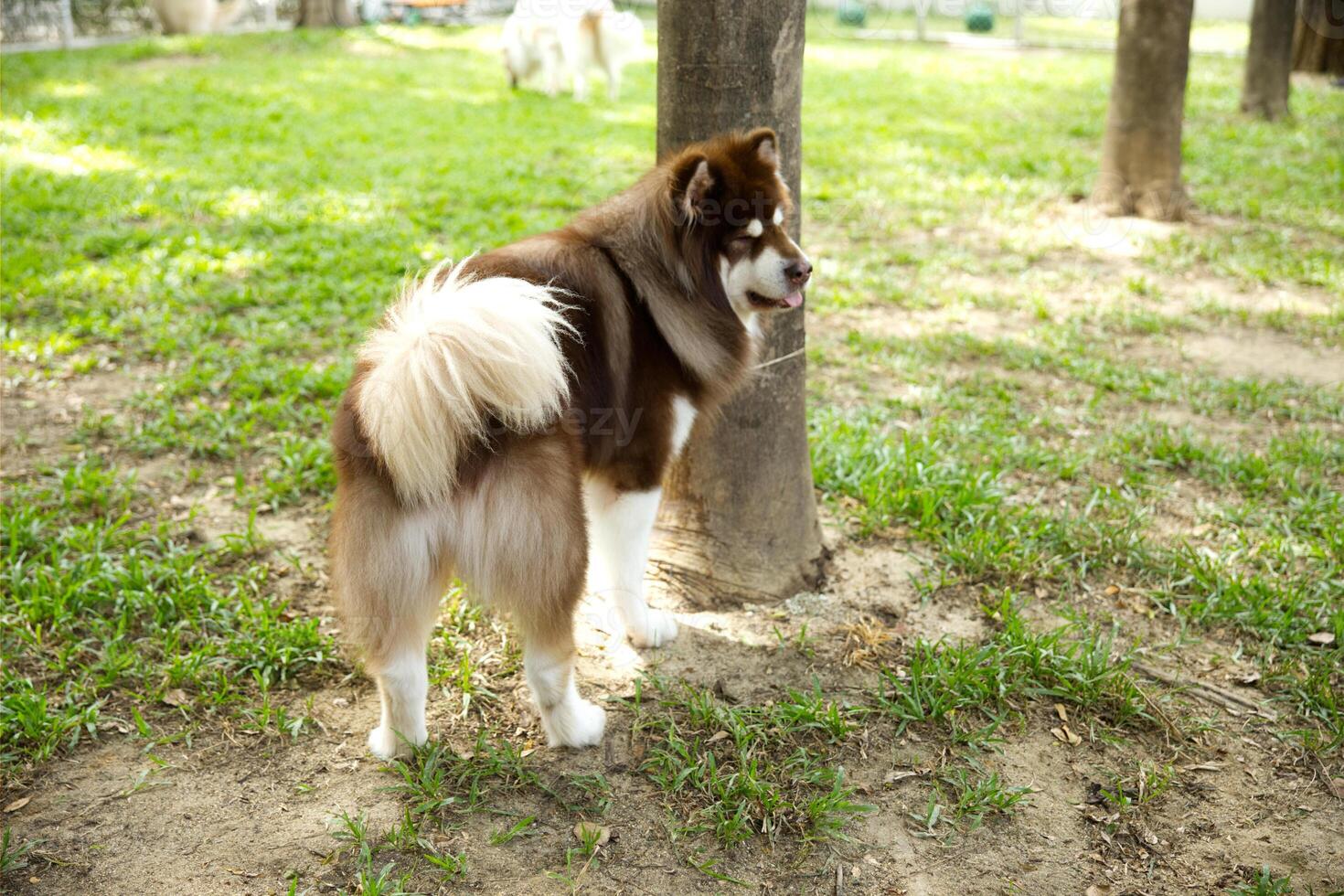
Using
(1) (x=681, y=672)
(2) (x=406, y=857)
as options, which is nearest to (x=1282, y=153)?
(1) (x=681, y=672)

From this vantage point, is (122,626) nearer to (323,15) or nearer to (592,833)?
(592,833)

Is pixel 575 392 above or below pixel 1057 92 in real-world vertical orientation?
below

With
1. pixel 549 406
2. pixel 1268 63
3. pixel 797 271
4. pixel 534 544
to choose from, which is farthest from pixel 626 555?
pixel 1268 63

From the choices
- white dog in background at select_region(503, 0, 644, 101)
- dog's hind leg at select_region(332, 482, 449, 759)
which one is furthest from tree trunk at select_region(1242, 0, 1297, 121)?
dog's hind leg at select_region(332, 482, 449, 759)

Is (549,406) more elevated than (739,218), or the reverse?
(739,218)

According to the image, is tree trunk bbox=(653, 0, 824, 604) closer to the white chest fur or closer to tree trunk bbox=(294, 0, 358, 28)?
the white chest fur

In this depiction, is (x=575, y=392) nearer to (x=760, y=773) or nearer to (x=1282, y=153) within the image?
(x=760, y=773)

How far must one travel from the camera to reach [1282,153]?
952 cm

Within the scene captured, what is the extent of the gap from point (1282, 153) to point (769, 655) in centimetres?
904

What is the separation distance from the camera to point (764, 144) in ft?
9.31

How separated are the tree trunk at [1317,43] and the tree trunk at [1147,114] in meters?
5.97

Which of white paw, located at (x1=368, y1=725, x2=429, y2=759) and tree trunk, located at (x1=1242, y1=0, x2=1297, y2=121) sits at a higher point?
tree trunk, located at (x1=1242, y1=0, x2=1297, y2=121)

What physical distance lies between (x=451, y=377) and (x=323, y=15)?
681 inches

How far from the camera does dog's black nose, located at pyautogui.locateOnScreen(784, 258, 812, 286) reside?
290cm
